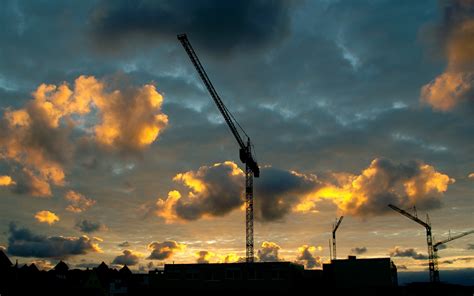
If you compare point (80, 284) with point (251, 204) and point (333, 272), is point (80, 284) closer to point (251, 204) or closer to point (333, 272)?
point (251, 204)

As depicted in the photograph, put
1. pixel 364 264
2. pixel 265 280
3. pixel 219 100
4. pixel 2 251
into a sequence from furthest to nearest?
1. pixel 219 100
2. pixel 2 251
3. pixel 364 264
4. pixel 265 280

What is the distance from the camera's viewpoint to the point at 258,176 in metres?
140

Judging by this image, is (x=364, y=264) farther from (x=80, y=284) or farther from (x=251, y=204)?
(x=80, y=284)

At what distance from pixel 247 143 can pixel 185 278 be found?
6169 centimetres

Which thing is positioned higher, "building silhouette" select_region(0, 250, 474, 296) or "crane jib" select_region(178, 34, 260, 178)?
"crane jib" select_region(178, 34, 260, 178)

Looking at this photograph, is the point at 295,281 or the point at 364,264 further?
the point at 364,264

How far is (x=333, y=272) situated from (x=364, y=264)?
6967 mm

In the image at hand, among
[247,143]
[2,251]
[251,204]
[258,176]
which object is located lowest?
[2,251]

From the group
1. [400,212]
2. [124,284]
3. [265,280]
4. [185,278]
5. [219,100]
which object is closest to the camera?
[265,280]

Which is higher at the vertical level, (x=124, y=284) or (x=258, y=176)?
(x=258, y=176)

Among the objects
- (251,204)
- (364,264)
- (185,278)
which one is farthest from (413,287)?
(251,204)

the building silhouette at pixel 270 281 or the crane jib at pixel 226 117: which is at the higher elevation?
the crane jib at pixel 226 117

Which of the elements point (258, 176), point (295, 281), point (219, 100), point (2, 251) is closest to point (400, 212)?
point (258, 176)

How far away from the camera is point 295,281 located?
83.4m
